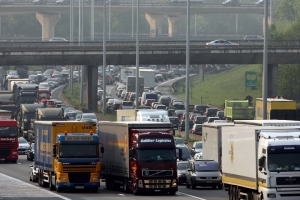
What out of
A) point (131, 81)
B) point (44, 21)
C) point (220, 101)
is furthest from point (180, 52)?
point (44, 21)

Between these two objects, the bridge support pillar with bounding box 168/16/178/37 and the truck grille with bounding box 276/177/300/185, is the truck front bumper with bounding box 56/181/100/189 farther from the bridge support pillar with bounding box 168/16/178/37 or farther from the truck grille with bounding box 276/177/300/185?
the bridge support pillar with bounding box 168/16/178/37

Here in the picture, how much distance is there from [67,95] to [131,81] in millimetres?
21749

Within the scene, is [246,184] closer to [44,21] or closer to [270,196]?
[270,196]

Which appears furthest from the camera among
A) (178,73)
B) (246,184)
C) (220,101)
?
(178,73)

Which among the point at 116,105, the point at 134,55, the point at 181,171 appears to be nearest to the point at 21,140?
the point at 181,171

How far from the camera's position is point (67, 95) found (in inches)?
4963

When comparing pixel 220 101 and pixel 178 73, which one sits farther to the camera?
pixel 178 73

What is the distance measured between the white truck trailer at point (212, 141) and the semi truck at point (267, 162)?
501 inches

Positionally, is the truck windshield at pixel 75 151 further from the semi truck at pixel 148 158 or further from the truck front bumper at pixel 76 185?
the semi truck at pixel 148 158

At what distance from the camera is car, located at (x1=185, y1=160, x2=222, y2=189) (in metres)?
42.9

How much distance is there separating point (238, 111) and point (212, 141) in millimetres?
36739

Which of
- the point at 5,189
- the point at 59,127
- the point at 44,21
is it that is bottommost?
the point at 5,189

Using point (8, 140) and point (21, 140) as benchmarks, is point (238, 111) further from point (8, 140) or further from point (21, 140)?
point (8, 140)

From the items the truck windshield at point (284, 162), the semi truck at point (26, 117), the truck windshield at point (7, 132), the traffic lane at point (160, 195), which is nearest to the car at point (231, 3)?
the semi truck at point (26, 117)
